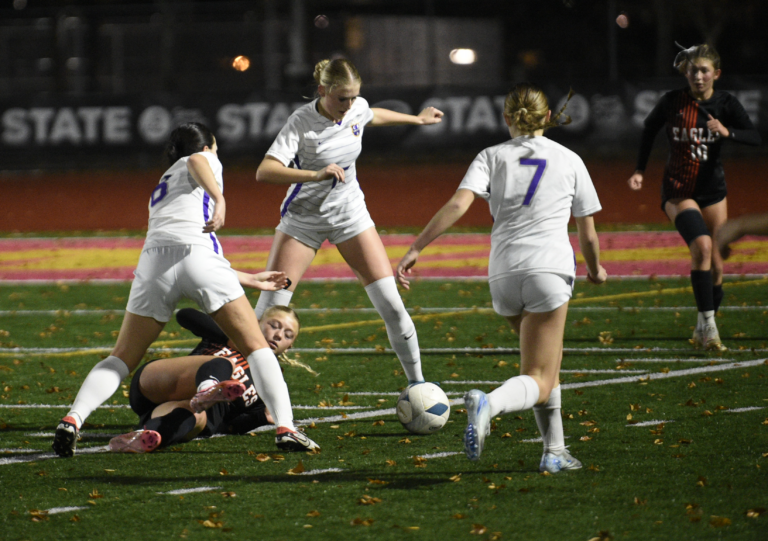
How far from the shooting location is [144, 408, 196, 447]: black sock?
6.23 metres

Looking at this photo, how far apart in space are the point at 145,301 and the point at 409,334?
1.86 meters

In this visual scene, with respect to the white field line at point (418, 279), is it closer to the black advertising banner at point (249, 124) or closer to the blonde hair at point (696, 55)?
the blonde hair at point (696, 55)

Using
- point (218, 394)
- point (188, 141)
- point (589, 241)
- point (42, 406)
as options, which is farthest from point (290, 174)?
point (42, 406)

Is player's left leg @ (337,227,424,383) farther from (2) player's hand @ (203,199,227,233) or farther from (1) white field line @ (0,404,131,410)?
(1) white field line @ (0,404,131,410)

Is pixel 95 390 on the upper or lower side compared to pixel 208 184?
lower

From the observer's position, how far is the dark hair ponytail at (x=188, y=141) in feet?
20.4

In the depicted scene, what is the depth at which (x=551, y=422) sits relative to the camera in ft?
17.8

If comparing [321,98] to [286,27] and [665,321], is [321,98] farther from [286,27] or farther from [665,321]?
[286,27]

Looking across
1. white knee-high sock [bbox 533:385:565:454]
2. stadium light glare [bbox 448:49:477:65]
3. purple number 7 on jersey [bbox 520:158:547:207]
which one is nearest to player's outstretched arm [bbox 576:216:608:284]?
purple number 7 on jersey [bbox 520:158:547:207]

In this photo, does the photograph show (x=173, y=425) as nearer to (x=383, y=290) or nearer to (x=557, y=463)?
(x=383, y=290)

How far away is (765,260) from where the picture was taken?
15.6 metres

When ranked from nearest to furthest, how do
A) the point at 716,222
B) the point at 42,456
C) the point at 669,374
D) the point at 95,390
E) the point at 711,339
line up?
1. the point at 95,390
2. the point at 42,456
3. the point at 669,374
4. the point at 711,339
5. the point at 716,222

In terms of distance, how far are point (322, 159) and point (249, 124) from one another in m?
19.2

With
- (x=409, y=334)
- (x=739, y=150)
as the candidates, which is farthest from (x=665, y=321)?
(x=739, y=150)
